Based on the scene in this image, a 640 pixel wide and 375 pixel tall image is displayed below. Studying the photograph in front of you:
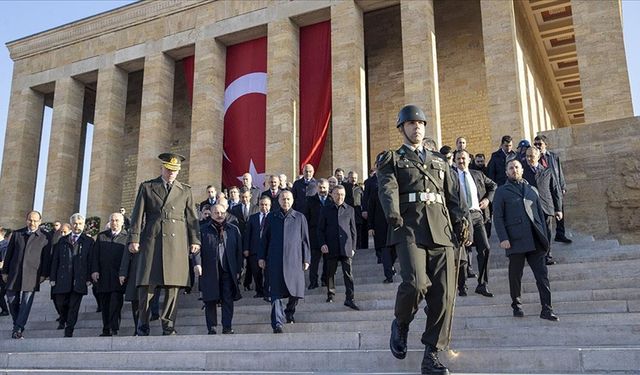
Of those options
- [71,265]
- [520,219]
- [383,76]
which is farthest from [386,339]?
[383,76]

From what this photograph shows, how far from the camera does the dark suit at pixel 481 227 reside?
22.6 feet

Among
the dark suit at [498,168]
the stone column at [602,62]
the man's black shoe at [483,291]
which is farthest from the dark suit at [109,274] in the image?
the stone column at [602,62]

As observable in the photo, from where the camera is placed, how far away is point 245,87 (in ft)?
61.2

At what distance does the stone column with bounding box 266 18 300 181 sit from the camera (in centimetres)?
1691

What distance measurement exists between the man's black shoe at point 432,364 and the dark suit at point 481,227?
10.1ft

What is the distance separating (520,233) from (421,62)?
10407mm

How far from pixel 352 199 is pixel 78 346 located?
5.28 m

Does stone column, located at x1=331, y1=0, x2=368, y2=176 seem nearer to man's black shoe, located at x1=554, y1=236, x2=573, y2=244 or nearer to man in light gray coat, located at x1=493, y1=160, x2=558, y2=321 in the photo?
man's black shoe, located at x1=554, y1=236, x2=573, y2=244

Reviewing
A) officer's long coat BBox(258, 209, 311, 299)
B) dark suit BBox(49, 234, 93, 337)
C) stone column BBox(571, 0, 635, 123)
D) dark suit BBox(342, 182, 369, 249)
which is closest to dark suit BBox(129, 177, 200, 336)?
officer's long coat BBox(258, 209, 311, 299)

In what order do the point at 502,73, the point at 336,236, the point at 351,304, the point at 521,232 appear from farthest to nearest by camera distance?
1. the point at 502,73
2. the point at 336,236
3. the point at 351,304
4. the point at 521,232

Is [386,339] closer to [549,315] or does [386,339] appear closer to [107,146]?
[549,315]

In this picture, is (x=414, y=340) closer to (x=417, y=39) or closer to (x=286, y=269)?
(x=286, y=269)

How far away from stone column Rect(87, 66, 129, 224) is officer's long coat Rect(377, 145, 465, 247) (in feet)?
56.8

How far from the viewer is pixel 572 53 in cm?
2288
